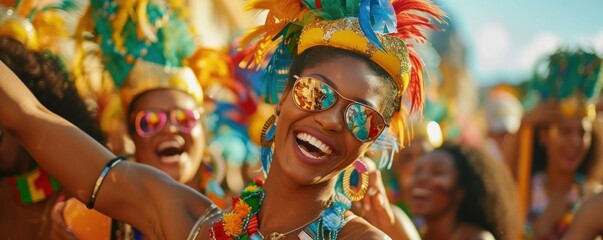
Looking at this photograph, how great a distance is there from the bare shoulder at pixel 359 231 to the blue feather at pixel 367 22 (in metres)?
0.60

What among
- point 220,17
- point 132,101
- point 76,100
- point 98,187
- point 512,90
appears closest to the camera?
point 98,187

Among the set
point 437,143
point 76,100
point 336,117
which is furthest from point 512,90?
point 336,117

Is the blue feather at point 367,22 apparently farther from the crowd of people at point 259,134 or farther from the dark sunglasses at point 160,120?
the dark sunglasses at point 160,120

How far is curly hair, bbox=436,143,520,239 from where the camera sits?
6.47 metres

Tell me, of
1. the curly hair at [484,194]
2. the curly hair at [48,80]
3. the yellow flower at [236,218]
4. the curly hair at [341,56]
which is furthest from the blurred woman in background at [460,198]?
the yellow flower at [236,218]

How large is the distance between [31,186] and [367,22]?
1783mm

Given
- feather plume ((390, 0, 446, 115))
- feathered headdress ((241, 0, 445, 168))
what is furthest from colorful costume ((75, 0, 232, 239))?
feather plume ((390, 0, 446, 115))

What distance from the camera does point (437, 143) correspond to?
7844mm

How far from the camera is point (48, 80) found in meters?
4.28

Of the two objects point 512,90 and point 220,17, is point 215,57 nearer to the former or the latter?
point 512,90

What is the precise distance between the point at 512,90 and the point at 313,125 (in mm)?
10326

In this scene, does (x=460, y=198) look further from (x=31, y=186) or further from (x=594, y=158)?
(x=31, y=186)

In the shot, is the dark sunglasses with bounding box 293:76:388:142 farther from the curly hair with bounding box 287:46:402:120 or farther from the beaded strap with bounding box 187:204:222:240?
the beaded strap with bounding box 187:204:222:240

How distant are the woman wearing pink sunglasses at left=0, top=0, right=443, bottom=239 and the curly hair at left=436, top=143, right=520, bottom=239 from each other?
3.14 metres
